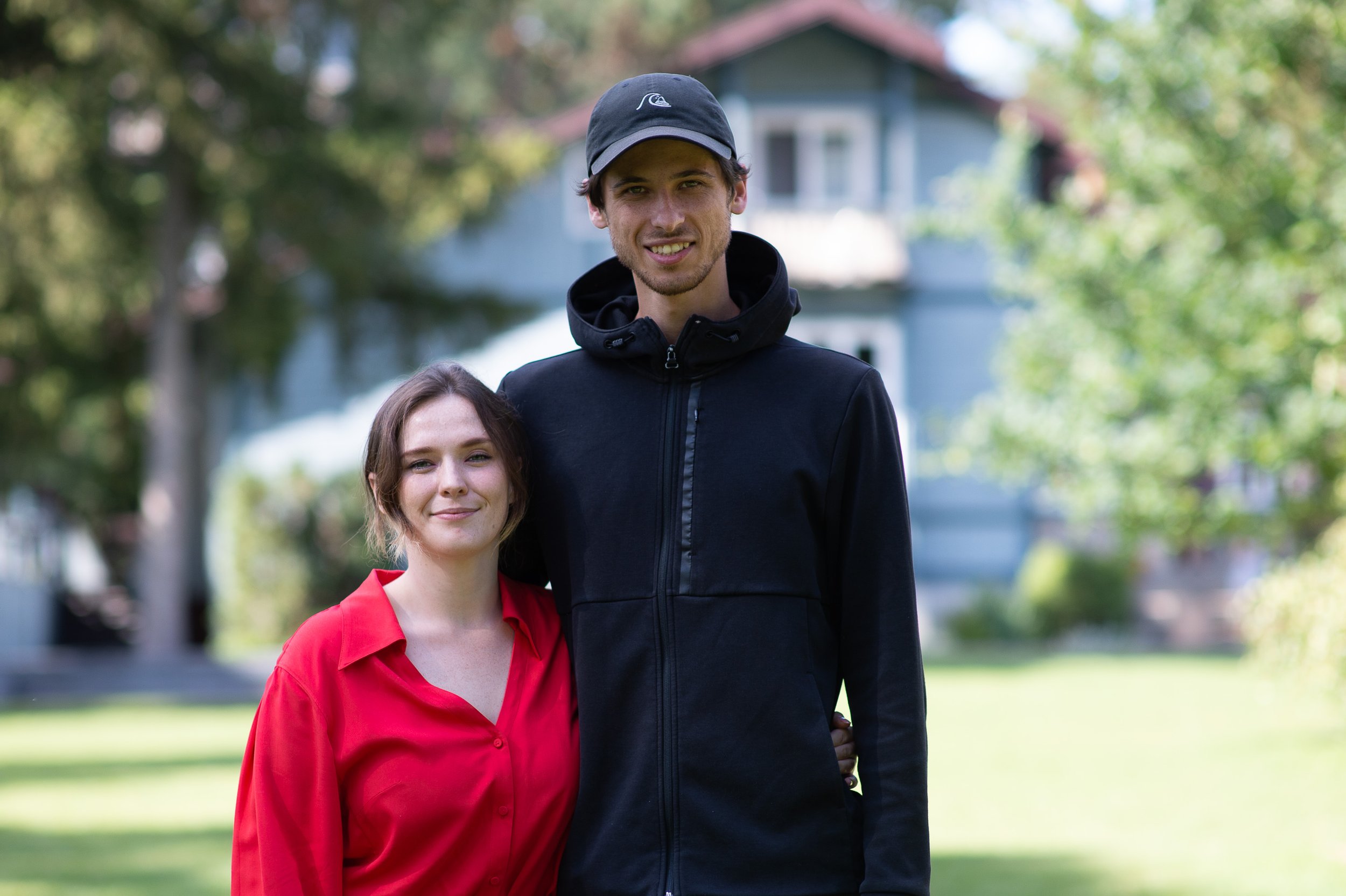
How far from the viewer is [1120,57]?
10422 mm

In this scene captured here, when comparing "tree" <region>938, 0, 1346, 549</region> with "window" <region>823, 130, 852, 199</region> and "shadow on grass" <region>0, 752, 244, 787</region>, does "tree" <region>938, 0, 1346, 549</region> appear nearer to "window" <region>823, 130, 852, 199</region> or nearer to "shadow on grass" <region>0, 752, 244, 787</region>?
"shadow on grass" <region>0, 752, 244, 787</region>

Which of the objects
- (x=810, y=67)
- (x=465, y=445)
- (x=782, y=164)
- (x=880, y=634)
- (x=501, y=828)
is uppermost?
(x=810, y=67)

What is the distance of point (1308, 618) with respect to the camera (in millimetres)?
9391

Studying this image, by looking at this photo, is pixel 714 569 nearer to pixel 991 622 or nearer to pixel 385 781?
pixel 385 781

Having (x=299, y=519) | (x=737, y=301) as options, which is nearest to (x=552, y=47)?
(x=299, y=519)

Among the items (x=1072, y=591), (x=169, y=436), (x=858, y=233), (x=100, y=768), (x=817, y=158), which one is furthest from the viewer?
(x=817, y=158)

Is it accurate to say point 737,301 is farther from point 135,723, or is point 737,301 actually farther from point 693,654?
point 135,723

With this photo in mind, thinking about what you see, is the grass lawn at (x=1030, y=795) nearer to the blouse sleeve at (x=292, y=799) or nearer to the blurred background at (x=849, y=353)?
the blurred background at (x=849, y=353)

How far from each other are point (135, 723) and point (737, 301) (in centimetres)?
1174

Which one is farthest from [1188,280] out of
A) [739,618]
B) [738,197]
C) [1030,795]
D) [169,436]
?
[169,436]

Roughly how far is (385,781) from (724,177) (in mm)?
1247

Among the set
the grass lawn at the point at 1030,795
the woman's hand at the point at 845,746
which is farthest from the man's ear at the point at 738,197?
the grass lawn at the point at 1030,795

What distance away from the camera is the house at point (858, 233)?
2258cm

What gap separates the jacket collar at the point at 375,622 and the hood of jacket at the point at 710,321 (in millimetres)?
526
